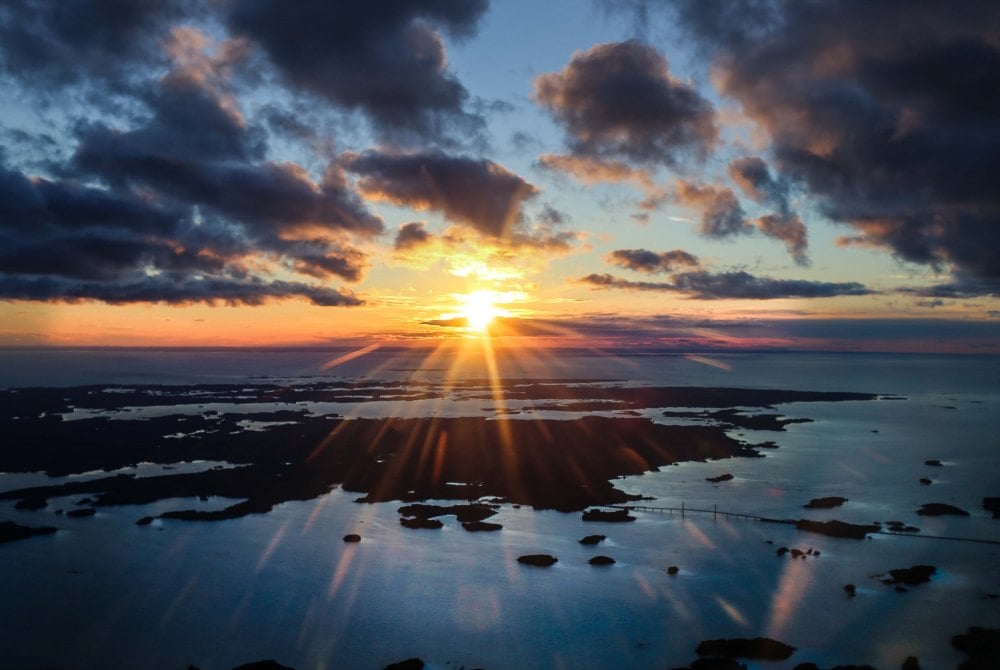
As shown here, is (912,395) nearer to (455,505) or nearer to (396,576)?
(455,505)


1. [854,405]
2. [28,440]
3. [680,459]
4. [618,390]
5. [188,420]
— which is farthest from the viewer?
[618,390]

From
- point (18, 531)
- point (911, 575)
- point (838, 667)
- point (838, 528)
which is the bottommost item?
point (838, 528)

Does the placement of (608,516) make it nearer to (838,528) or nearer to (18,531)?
(838,528)

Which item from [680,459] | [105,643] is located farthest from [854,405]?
[105,643]

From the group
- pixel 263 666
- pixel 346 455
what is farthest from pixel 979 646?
pixel 346 455

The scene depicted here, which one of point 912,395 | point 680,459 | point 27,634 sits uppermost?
point 27,634

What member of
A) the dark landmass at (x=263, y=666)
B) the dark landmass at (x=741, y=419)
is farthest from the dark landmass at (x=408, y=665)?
the dark landmass at (x=741, y=419)

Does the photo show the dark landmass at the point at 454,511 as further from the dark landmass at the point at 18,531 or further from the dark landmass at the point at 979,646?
the dark landmass at the point at 979,646
